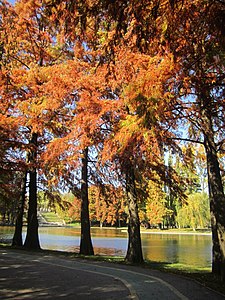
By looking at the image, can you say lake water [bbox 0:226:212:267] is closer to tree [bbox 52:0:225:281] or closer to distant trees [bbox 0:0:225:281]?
distant trees [bbox 0:0:225:281]

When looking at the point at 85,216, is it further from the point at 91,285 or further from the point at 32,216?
the point at 91,285

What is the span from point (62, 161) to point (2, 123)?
3803 mm

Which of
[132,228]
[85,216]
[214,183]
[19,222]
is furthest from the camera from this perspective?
[19,222]

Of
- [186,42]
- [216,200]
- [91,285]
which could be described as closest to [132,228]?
[216,200]

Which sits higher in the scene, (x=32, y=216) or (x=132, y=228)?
(x=32, y=216)

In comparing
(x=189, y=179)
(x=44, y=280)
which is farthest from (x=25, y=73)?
(x=44, y=280)

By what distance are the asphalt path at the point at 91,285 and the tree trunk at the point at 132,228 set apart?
10.6ft

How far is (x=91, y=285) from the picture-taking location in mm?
6684

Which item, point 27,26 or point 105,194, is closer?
point 27,26

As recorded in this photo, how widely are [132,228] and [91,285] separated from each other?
6.07 m

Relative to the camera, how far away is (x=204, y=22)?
5422mm

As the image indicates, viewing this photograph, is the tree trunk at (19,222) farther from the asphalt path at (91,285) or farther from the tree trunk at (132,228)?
the asphalt path at (91,285)

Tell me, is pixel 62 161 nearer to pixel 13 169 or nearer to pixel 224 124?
pixel 13 169

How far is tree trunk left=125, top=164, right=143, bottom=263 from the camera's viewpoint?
1214 cm
